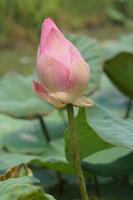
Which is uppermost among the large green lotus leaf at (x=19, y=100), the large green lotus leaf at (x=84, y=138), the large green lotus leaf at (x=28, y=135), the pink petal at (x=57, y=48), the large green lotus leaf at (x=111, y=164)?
the pink petal at (x=57, y=48)

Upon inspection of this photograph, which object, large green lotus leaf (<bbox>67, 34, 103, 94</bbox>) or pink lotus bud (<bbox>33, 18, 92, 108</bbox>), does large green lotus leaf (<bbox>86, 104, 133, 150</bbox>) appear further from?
large green lotus leaf (<bbox>67, 34, 103, 94</bbox>)

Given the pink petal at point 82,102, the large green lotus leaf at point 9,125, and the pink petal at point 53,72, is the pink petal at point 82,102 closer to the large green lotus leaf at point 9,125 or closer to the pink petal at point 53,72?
the pink petal at point 53,72

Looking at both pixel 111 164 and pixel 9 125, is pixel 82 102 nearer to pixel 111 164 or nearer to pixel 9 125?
pixel 111 164

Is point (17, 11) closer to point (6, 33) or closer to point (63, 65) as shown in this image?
point (6, 33)

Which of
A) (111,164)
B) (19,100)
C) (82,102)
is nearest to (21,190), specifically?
(82,102)

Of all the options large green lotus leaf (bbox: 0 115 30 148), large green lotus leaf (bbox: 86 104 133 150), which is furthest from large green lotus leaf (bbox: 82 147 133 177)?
large green lotus leaf (bbox: 0 115 30 148)

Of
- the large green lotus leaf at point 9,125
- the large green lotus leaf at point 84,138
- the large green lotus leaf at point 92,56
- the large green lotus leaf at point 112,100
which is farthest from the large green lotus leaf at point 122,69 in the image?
the large green lotus leaf at point 84,138
